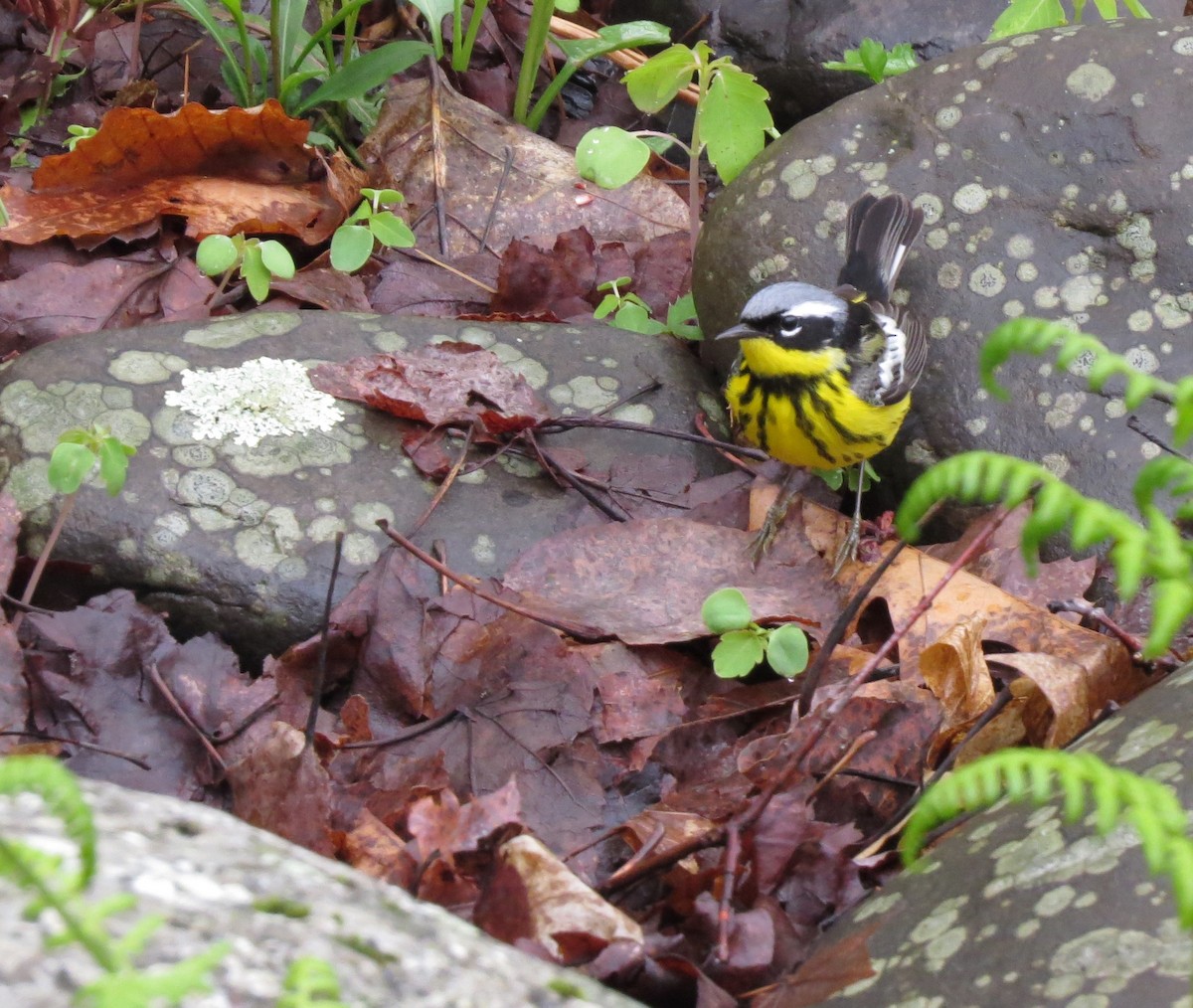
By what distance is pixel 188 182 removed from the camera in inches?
217

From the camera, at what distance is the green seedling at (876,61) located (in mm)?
6129

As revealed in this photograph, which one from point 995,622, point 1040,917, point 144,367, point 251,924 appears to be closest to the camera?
point 251,924

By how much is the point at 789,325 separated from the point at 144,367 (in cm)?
216

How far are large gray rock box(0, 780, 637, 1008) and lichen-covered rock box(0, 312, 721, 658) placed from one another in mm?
2015

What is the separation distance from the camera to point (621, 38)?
6.25 metres

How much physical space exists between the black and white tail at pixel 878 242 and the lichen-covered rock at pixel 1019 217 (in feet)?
0.48

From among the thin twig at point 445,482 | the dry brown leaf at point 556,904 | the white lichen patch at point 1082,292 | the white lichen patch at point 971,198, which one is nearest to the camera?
the dry brown leaf at point 556,904

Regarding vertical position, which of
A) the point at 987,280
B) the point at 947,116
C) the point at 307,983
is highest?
the point at 307,983

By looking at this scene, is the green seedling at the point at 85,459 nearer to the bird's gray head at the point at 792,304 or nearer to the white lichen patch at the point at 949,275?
the bird's gray head at the point at 792,304

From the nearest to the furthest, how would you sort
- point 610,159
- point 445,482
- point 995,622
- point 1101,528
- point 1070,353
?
1. point 1101,528
2. point 1070,353
3. point 995,622
4. point 445,482
5. point 610,159

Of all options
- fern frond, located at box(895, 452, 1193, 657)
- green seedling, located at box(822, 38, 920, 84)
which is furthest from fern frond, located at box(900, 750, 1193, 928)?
green seedling, located at box(822, 38, 920, 84)

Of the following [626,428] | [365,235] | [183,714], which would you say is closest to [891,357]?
[626,428]

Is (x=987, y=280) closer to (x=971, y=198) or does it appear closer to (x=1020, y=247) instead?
(x=1020, y=247)

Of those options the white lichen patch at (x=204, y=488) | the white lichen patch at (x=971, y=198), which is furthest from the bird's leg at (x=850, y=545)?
the white lichen patch at (x=204, y=488)
